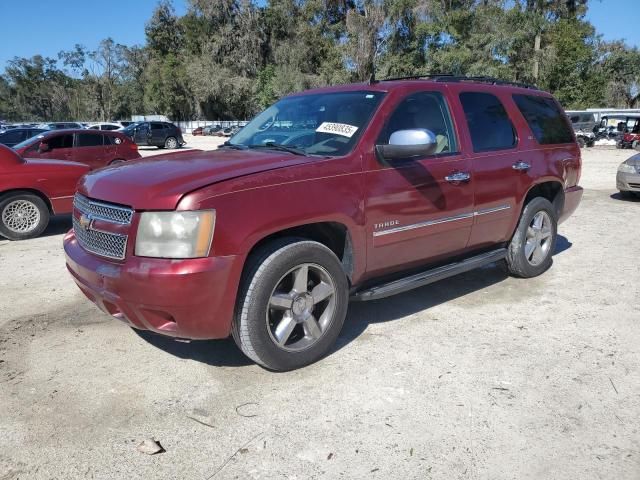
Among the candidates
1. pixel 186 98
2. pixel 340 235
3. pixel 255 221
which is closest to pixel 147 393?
pixel 255 221

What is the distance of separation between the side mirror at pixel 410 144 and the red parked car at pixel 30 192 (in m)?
6.01

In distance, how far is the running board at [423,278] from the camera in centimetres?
388

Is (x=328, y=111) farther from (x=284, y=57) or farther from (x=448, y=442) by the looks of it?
(x=284, y=57)

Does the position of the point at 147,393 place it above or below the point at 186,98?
below

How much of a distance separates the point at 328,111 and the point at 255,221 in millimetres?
1428

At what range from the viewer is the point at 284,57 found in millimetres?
55469

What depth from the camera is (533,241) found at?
17.9ft

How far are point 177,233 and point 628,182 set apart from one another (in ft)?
34.9

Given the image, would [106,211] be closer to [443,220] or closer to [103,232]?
[103,232]

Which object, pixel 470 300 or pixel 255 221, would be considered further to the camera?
pixel 470 300

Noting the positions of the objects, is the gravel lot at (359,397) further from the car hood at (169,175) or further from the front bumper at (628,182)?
the front bumper at (628,182)

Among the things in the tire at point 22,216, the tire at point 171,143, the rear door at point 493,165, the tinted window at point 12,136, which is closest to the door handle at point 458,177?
the rear door at point 493,165

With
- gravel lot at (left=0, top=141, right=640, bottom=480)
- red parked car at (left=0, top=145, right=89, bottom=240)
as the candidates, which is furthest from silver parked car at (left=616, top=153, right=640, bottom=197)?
red parked car at (left=0, top=145, right=89, bottom=240)

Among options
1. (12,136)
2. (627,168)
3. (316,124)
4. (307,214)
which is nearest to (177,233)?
(307,214)
